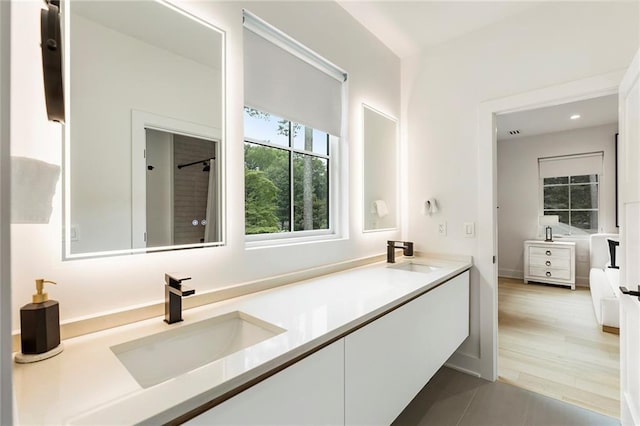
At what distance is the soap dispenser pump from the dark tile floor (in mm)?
1746

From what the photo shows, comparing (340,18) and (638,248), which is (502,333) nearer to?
(638,248)

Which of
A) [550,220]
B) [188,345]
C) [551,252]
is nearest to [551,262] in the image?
[551,252]

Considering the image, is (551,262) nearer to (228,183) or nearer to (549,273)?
(549,273)

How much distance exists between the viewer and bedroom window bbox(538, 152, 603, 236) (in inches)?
192

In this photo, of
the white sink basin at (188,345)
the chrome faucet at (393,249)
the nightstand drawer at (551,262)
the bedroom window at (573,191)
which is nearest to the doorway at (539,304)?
the bedroom window at (573,191)

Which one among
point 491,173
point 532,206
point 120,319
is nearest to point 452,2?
point 491,173

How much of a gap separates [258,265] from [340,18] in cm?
172

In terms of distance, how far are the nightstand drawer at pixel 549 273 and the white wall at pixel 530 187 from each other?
14.5 inches

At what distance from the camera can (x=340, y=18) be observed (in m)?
2.03

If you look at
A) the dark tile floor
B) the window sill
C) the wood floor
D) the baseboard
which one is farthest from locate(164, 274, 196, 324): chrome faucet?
the wood floor

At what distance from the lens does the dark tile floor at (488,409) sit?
1.77 metres

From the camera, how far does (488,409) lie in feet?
6.18

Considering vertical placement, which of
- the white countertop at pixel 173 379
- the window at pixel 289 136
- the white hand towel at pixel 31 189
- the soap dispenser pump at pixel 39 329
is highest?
the window at pixel 289 136

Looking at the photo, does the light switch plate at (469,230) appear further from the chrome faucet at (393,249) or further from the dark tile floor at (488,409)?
the dark tile floor at (488,409)
